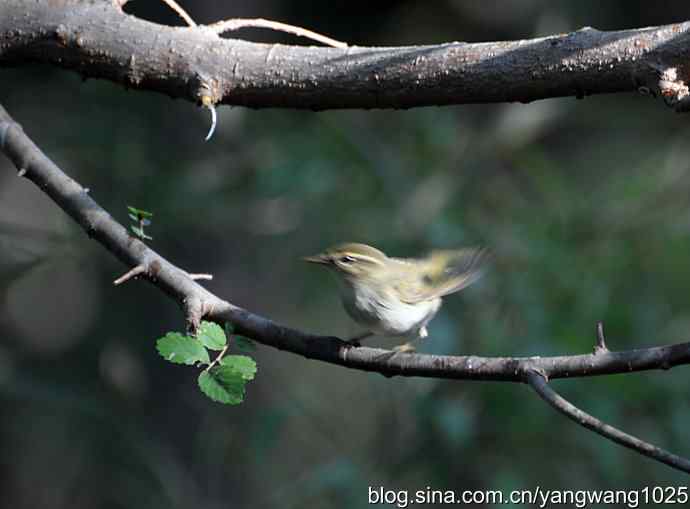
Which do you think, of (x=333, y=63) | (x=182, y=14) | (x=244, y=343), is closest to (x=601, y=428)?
(x=244, y=343)

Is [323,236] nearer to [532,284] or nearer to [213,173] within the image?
[213,173]

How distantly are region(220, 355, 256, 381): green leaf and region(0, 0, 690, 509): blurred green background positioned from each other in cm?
191

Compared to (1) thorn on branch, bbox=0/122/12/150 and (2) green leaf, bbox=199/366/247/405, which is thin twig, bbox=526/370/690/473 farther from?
(1) thorn on branch, bbox=0/122/12/150

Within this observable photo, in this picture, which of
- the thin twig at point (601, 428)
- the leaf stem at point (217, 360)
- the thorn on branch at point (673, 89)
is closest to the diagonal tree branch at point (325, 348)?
the thin twig at point (601, 428)

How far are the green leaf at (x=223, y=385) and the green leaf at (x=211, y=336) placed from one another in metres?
0.05

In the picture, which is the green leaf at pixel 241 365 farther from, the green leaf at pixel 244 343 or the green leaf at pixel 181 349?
the green leaf at pixel 244 343

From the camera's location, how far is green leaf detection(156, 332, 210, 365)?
5.17 ft

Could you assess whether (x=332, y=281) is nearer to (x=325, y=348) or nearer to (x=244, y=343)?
(x=244, y=343)

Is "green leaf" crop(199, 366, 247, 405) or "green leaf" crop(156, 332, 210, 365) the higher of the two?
"green leaf" crop(156, 332, 210, 365)

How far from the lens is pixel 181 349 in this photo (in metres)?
1.60

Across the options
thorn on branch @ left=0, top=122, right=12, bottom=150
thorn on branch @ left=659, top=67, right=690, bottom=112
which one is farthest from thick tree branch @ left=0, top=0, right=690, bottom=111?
thorn on branch @ left=0, top=122, right=12, bottom=150

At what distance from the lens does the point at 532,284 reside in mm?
3770

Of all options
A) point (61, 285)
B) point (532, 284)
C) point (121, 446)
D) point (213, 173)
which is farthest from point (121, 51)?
point (61, 285)

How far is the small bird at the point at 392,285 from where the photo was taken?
7.92ft
